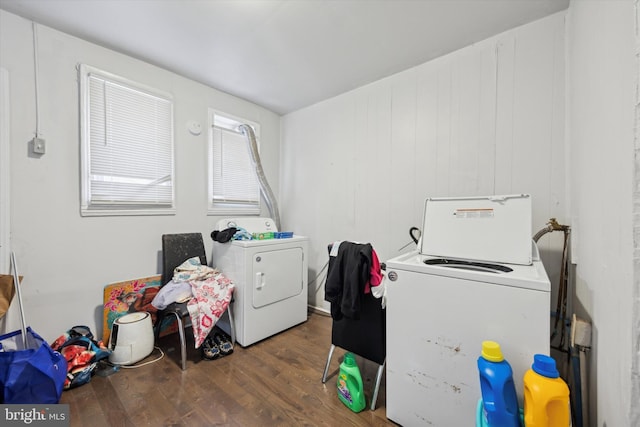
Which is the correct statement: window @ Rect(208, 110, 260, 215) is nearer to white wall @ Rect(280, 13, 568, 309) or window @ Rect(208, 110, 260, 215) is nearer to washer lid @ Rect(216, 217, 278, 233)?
washer lid @ Rect(216, 217, 278, 233)

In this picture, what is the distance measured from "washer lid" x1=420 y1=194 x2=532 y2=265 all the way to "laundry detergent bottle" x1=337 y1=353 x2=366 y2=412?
0.86 metres

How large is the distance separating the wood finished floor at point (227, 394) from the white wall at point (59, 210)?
27.0 inches

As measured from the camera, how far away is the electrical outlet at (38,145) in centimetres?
172

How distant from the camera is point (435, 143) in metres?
2.12

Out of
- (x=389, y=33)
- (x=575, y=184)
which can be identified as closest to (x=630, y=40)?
(x=575, y=184)

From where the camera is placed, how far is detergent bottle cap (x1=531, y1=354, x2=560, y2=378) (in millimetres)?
865

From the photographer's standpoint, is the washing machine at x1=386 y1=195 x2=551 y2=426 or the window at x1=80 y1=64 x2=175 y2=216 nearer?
the washing machine at x1=386 y1=195 x2=551 y2=426

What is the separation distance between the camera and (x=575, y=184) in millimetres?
1415

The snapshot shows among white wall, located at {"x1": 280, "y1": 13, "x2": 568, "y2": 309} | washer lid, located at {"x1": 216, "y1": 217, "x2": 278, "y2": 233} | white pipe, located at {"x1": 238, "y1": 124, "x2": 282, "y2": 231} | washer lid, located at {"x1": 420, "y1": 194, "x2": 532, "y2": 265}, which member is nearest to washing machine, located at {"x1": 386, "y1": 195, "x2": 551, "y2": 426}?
washer lid, located at {"x1": 420, "y1": 194, "x2": 532, "y2": 265}

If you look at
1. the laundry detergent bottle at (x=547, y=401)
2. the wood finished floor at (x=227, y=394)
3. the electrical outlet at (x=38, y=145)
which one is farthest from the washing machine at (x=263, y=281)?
the laundry detergent bottle at (x=547, y=401)

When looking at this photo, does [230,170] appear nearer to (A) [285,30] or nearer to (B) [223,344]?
(A) [285,30]

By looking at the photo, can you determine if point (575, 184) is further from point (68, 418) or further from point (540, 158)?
point (68, 418)

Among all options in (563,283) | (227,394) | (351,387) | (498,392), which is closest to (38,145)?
(227,394)

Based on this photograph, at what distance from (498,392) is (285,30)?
2.41m
